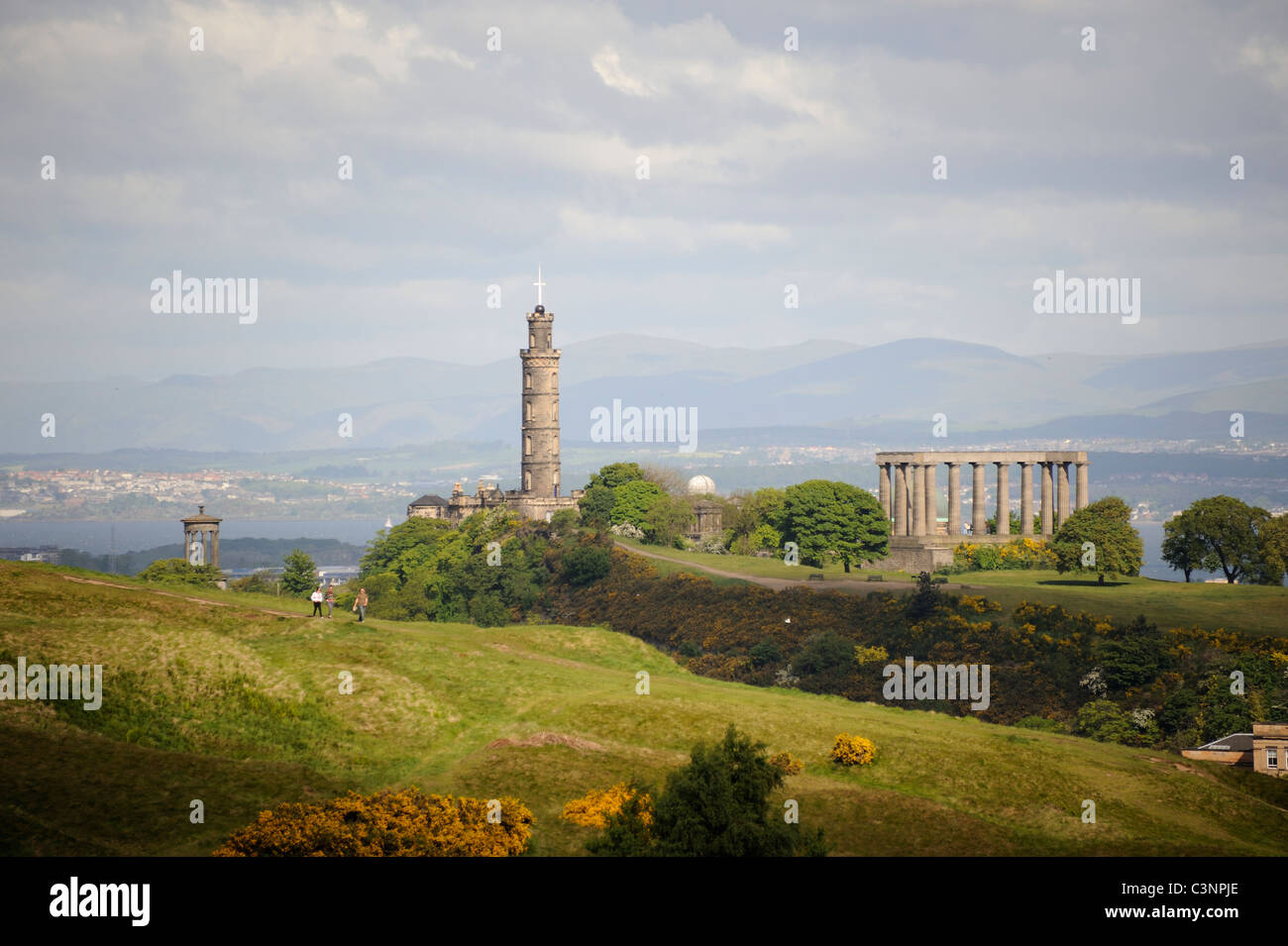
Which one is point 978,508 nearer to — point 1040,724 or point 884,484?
point 884,484

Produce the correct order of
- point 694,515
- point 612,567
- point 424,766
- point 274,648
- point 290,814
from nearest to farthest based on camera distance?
point 290,814 → point 424,766 → point 274,648 → point 612,567 → point 694,515

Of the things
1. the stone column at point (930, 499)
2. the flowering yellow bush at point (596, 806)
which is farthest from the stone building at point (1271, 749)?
the stone column at point (930, 499)

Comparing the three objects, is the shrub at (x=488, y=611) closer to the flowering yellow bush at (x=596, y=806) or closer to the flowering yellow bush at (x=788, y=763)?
the flowering yellow bush at (x=788, y=763)

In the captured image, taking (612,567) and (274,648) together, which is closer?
(274,648)

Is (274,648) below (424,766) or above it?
above
